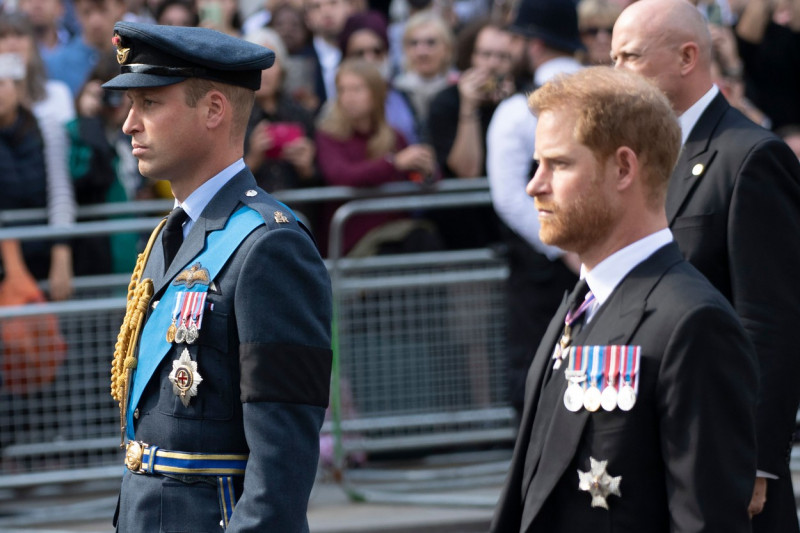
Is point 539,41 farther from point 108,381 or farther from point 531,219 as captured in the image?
point 108,381

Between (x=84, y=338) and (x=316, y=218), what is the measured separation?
1.57m

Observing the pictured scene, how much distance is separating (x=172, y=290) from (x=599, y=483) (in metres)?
1.12

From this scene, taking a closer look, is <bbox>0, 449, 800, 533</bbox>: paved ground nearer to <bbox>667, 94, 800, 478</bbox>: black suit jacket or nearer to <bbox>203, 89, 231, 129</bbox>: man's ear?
<bbox>667, 94, 800, 478</bbox>: black suit jacket

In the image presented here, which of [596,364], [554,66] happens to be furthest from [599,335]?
[554,66]

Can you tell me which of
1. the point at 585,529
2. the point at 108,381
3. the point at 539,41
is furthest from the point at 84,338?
the point at 585,529

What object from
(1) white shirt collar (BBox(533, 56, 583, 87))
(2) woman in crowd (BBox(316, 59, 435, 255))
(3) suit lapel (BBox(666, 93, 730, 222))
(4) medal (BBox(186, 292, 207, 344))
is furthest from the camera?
(2) woman in crowd (BBox(316, 59, 435, 255))

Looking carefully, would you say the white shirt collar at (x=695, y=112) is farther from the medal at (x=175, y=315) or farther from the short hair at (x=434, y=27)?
the short hair at (x=434, y=27)

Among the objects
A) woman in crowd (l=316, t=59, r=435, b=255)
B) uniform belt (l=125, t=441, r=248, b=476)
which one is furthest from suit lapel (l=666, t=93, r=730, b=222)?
woman in crowd (l=316, t=59, r=435, b=255)

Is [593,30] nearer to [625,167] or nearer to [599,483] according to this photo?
[625,167]

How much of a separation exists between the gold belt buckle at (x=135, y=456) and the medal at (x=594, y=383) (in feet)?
3.45

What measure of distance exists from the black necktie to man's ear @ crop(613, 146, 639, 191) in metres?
1.10

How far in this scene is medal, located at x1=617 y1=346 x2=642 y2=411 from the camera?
8.88 feet

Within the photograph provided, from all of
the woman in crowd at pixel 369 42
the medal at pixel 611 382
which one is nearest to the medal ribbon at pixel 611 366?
the medal at pixel 611 382

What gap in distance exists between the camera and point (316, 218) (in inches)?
308
